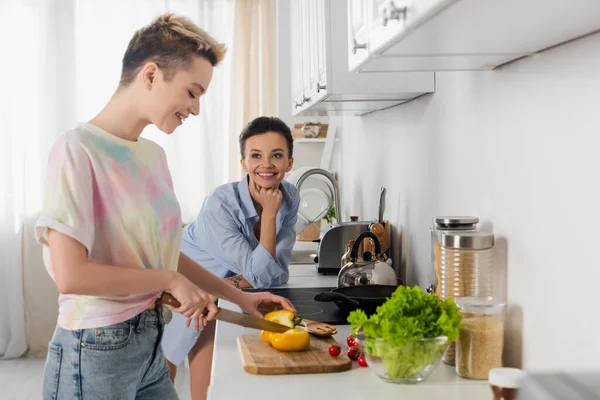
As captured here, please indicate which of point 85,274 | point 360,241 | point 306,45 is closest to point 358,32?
point 85,274

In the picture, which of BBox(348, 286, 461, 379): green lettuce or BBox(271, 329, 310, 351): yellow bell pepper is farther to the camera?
BBox(271, 329, 310, 351): yellow bell pepper

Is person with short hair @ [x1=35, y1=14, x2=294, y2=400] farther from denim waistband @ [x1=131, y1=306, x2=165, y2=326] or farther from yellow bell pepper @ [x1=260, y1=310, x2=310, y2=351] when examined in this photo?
yellow bell pepper @ [x1=260, y1=310, x2=310, y2=351]

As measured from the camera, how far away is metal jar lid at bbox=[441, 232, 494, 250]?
1.36m

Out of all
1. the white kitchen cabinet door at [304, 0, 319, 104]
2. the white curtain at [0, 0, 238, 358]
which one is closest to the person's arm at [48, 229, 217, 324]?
the white kitchen cabinet door at [304, 0, 319, 104]

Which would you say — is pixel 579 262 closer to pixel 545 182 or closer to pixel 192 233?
pixel 545 182

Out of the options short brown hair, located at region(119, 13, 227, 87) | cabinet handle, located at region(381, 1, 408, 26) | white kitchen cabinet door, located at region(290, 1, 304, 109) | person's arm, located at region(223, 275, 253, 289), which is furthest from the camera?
white kitchen cabinet door, located at region(290, 1, 304, 109)

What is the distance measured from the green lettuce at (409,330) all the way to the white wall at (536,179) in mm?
176

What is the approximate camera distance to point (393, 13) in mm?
999

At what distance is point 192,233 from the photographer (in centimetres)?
267

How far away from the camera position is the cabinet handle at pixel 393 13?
976 millimetres

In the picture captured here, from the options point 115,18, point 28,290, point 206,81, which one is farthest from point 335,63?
point 28,290

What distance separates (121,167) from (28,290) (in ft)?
11.4

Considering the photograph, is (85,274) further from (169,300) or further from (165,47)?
(165,47)

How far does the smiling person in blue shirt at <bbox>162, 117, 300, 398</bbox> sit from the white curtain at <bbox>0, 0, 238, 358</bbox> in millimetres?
2179
